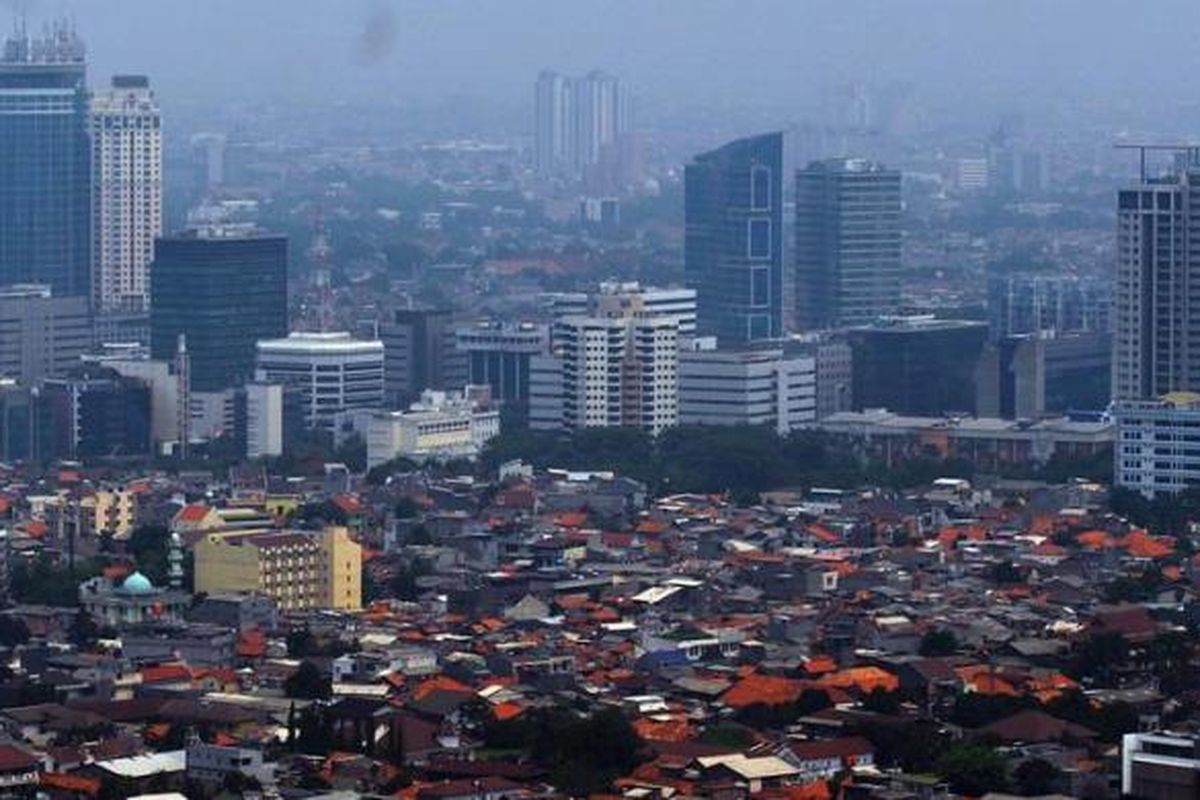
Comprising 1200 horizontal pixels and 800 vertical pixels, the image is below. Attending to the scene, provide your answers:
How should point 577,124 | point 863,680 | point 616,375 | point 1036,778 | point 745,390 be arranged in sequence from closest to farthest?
point 1036,778
point 863,680
point 616,375
point 745,390
point 577,124

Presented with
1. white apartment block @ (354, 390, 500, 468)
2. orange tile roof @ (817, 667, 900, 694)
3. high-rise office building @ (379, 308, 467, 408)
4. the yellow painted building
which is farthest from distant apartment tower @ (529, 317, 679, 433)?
orange tile roof @ (817, 667, 900, 694)

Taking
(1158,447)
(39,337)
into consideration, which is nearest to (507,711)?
(1158,447)

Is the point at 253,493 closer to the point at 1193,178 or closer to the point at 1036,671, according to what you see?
the point at 1193,178

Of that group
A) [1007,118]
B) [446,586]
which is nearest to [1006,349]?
[446,586]

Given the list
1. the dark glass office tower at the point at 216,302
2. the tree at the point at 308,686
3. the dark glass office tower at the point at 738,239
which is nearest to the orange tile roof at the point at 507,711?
the tree at the point at 308,686

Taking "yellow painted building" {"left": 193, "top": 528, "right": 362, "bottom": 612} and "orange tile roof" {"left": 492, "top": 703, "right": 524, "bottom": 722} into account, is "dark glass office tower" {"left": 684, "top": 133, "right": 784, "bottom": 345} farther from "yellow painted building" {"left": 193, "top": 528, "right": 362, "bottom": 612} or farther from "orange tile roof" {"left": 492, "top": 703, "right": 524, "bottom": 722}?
"orange tile roof" {"left": 492, "top": 703, "right": 524, "bottom": 722}

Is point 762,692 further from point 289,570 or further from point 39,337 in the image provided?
point 39,337
